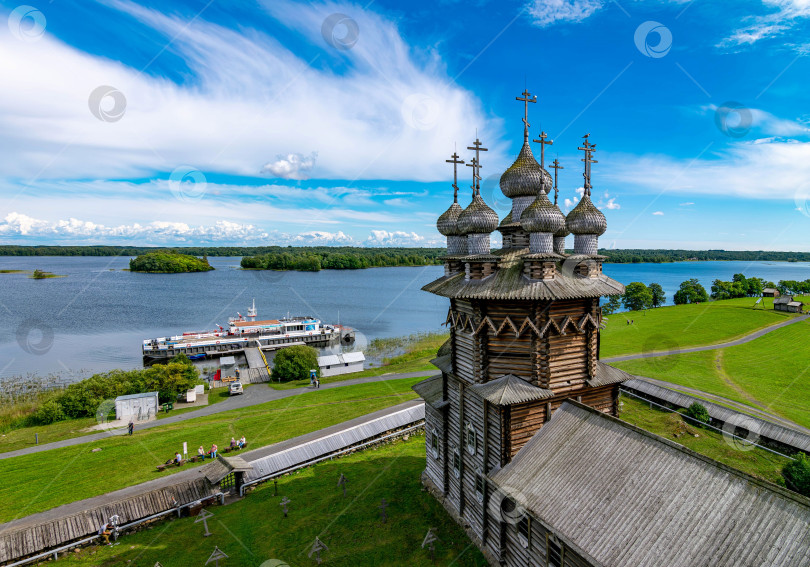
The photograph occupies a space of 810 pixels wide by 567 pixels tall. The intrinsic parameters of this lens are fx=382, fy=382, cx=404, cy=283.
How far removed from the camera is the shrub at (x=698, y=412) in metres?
22.5

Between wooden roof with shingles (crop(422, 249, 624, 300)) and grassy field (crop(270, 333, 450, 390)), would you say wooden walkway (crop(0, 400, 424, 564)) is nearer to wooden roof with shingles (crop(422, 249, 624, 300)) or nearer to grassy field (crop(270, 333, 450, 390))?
wooden roof with shingles (crop(422, 249, 624, 300))

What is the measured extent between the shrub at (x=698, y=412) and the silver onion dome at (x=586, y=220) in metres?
16.7

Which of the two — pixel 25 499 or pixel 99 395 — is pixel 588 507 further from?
pixel 99 395

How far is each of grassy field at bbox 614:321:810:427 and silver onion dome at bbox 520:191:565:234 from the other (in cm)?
2463

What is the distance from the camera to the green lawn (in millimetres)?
45125

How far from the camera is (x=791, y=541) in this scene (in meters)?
6.59

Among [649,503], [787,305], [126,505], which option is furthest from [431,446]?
[787,305]

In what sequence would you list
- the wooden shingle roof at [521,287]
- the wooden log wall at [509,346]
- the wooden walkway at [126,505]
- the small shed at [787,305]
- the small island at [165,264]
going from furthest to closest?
the small island at [165,264], the small shed at [787,305], the wooden walkway at [126,505], the wooden log wall at [509,346], the wooden shingle roof at [521,287]

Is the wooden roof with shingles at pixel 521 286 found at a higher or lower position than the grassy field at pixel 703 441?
higher

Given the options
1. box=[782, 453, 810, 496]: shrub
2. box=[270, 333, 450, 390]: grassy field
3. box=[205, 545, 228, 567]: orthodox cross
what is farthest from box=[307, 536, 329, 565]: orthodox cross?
box=[270, 333, 450, 390]: grassy field

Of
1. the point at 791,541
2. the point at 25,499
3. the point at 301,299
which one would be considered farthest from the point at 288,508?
the point at 301,299

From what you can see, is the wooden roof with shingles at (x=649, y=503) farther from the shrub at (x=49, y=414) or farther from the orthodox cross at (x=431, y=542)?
the shrub at (x=49, y=414)

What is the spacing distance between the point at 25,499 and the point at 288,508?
12.4m

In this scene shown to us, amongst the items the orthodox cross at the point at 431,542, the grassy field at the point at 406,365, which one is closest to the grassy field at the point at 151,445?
the grassy field at the point at 406,365
